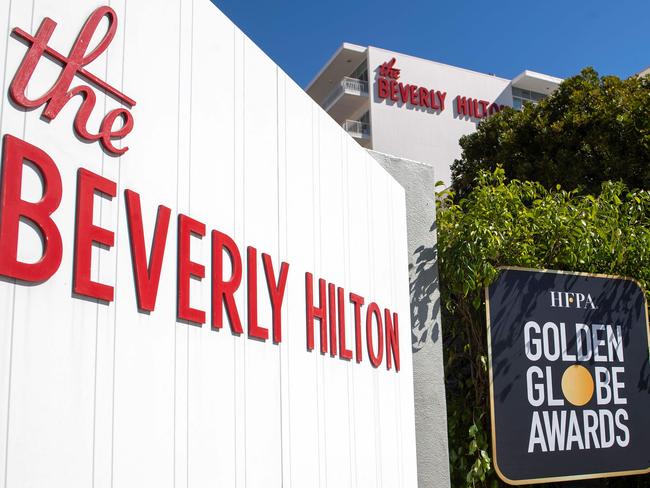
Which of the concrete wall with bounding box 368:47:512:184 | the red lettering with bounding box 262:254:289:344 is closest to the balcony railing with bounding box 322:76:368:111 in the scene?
the concrete wall with bounding box 368:47:512:184

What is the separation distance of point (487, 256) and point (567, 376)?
1133 millimetres

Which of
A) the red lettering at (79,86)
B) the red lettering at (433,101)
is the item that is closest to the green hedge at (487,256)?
the red lettering at (79,86)

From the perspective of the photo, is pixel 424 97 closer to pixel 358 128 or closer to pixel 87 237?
pixel 358 128

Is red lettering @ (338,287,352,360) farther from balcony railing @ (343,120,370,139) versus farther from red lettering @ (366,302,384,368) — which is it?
balcony railing @ (343,120,370,139)

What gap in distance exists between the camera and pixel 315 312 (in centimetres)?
336

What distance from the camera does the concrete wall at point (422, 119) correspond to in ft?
102

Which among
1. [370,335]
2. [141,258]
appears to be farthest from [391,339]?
[141,258]

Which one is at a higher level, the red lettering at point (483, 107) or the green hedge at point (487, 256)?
the red lettering at point (483, 107)

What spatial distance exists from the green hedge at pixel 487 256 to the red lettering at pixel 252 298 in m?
2.53

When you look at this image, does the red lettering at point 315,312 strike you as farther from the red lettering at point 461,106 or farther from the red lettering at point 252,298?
the red lettering at point 461,106

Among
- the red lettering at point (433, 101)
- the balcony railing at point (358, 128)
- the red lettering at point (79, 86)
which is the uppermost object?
the red lettering at point (433, 101)

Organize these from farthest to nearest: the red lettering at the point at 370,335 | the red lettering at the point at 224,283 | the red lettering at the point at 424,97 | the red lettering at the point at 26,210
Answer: the red lettering at the point at 424,97 → the red lettering at the point at 370,335 → the red lettering at the point at 224,283 → the red lettering at the point at 26,210

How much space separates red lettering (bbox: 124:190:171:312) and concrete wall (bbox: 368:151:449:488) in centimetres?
279

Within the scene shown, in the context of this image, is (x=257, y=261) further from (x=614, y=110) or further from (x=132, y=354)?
(x=614, y=110)
